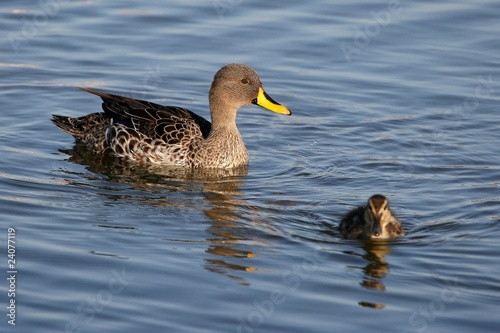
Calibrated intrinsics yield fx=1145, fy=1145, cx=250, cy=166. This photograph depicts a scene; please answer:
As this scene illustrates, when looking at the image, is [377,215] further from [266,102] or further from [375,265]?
[266,102]

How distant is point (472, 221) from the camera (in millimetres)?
10750

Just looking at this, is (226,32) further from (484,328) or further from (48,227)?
(484,328)

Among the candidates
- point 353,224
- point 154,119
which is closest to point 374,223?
point 353,224

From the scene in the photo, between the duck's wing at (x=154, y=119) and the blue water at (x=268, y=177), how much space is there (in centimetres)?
51

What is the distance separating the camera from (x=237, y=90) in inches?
513

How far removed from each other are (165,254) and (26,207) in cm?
188

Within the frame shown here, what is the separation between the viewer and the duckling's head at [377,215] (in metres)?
10.1

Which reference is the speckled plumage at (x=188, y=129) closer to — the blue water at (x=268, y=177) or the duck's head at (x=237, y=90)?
the duck's head at (x=237, y=90)

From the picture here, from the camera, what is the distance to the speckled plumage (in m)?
12.9

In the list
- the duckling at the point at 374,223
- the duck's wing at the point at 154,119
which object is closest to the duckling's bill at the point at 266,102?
the duck's wing at the point at 154,119

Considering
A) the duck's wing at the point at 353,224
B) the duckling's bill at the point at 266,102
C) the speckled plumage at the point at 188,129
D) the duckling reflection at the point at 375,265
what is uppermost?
the duckling's bill at the point at 266,102

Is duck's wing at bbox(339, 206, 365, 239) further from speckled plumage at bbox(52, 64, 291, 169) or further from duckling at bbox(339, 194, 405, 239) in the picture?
speckled plumage at bbox(52, 64, 291, 169)

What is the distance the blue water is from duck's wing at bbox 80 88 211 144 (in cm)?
51

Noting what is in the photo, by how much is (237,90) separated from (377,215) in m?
3.47
